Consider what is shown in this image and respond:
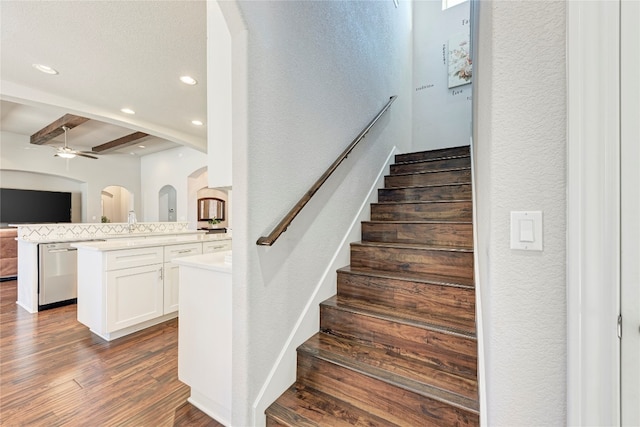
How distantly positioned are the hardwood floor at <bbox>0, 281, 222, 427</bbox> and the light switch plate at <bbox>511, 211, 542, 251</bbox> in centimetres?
186

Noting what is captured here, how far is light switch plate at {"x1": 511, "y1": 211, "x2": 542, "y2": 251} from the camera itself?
781 millimetres

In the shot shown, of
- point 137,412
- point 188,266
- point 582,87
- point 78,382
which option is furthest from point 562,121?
point 78,382

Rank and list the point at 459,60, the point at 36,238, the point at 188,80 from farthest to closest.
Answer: the point at 459,60 < the point at 36,238 < the point at 188,80

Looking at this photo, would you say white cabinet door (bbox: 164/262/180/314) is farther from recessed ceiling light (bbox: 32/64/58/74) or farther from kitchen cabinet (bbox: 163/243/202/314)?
recessed ceiling light (bbox: 32/64/58/74)

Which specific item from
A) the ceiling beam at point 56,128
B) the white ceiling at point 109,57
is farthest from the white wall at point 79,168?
the white ceiling at point 109,57

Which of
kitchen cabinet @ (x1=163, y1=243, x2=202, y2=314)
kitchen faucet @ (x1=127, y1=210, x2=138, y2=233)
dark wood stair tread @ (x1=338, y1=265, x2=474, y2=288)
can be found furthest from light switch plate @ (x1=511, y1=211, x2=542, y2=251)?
kitchen faucet @ (x1=127, y1=210, x2=138, y2=233)

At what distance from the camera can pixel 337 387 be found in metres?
1.49

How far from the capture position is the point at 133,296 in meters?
2.78

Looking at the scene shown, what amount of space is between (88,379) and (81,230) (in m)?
3.38

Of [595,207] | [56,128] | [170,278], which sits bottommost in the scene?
[170,278]

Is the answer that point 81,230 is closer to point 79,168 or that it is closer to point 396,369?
point 79,168

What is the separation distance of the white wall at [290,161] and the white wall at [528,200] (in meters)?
0.99

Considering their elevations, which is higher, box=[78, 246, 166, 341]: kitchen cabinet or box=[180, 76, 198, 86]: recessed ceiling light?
box=[180, 76, 198, 86]: recessed ceiling light

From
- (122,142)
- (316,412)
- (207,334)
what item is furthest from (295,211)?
(122,142)
